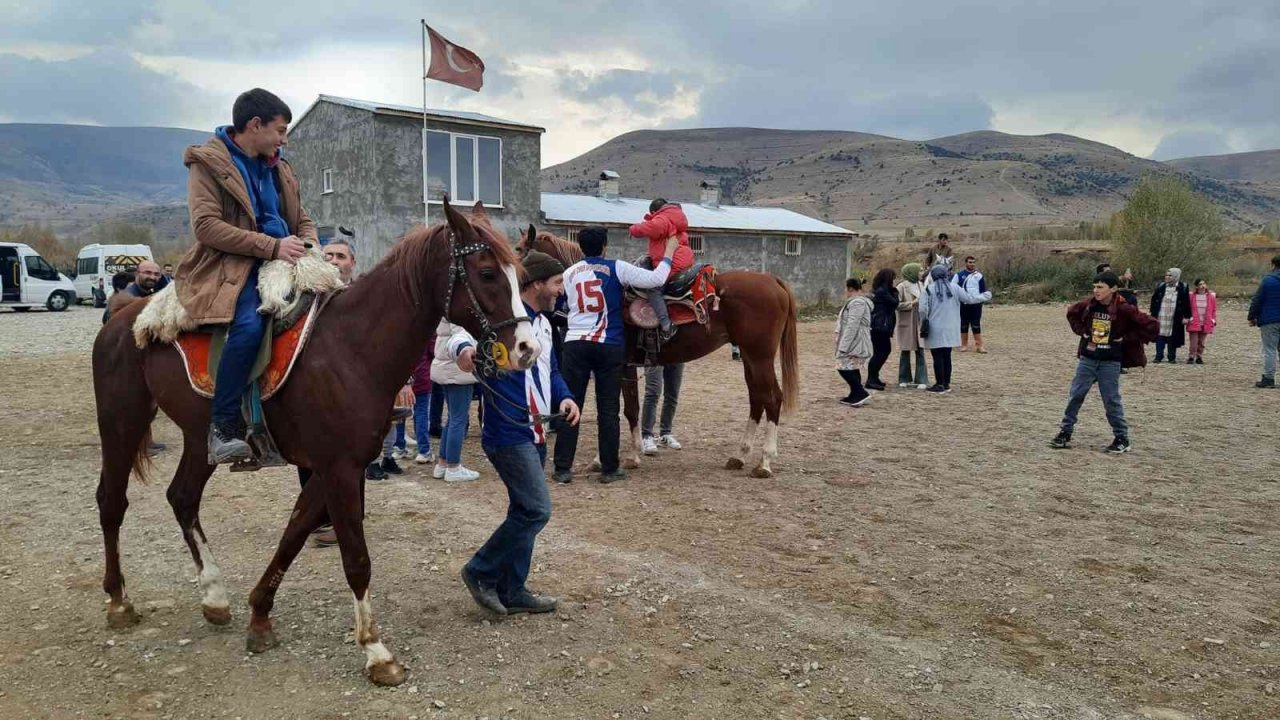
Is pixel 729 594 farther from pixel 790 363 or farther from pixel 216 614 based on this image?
pixel 790 363

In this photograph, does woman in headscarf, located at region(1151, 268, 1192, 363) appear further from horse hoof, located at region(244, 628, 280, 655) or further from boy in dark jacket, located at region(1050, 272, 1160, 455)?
horse hoof, located at region(244, 628, 280, 655)

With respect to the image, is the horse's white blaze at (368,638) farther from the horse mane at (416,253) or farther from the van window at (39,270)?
the van window at (39,270)

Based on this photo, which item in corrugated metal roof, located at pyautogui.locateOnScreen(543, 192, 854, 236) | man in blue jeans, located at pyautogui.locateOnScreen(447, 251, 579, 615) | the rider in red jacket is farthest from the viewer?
corrugated metal roof, located at pyautogui.locateOnScreen(543, 192, 854, 236)

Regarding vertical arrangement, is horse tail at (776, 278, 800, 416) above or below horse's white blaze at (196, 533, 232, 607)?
above

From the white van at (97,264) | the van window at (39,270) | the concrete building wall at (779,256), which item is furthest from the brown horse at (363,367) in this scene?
the white van at (97,264)

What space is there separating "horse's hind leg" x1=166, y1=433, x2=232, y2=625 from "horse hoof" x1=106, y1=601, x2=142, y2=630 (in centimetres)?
34

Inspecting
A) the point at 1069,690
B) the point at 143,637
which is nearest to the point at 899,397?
the point at 1069,690

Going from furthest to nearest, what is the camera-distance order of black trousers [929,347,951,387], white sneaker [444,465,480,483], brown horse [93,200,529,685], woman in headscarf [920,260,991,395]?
black trousers [929,347,951,387] → woman in headscarf [920,260,991,395] → white sneaker [444,465,480,483] → brown horse [93,200,529,685]

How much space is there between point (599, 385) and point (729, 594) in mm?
2938

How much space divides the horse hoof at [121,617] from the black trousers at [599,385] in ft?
12.1

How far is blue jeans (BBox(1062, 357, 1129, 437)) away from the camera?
8.17 meters

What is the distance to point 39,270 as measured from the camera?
28469mm

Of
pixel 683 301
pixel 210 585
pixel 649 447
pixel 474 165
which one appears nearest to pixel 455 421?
pixel 649 447

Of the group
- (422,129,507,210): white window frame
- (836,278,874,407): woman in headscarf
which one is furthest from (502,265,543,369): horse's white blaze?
(422,129,507,210): white window frame
